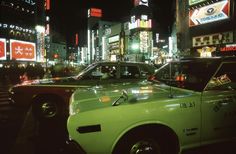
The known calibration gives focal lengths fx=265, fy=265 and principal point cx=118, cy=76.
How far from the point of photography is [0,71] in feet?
78.1

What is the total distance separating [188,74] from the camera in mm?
4996

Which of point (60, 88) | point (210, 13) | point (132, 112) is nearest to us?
point (132, 112)

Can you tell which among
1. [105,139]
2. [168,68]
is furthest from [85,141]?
[168,68]

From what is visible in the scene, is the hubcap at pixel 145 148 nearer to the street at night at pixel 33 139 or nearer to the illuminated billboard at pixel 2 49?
the street at night at pixel 33 139

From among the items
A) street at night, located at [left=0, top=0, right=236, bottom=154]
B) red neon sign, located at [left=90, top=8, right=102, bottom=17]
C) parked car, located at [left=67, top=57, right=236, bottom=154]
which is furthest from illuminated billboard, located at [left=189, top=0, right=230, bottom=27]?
red neon sign, located at [left=90, top=8, right=102, bottom=17]

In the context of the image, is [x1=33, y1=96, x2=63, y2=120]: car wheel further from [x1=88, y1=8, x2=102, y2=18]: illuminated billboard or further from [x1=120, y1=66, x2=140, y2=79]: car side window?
[x1=88, y1=8, x2=102, y2=18]: illuminated billboard

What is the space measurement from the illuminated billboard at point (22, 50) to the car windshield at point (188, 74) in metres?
58.7

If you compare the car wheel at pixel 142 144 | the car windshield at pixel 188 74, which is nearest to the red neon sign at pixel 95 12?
the car windshield at pixel 188 74

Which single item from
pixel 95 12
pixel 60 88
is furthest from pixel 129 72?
pixel 95 12

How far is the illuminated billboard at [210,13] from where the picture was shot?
27.6 meters

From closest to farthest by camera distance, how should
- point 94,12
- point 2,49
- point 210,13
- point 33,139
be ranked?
point 33,139
point 210,13
point 2,49
point 94,12

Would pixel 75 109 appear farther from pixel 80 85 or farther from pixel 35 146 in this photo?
pixel 80 85

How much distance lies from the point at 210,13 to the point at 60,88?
2621 centimetres

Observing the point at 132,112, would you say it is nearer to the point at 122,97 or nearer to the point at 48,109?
the point at 122,97
